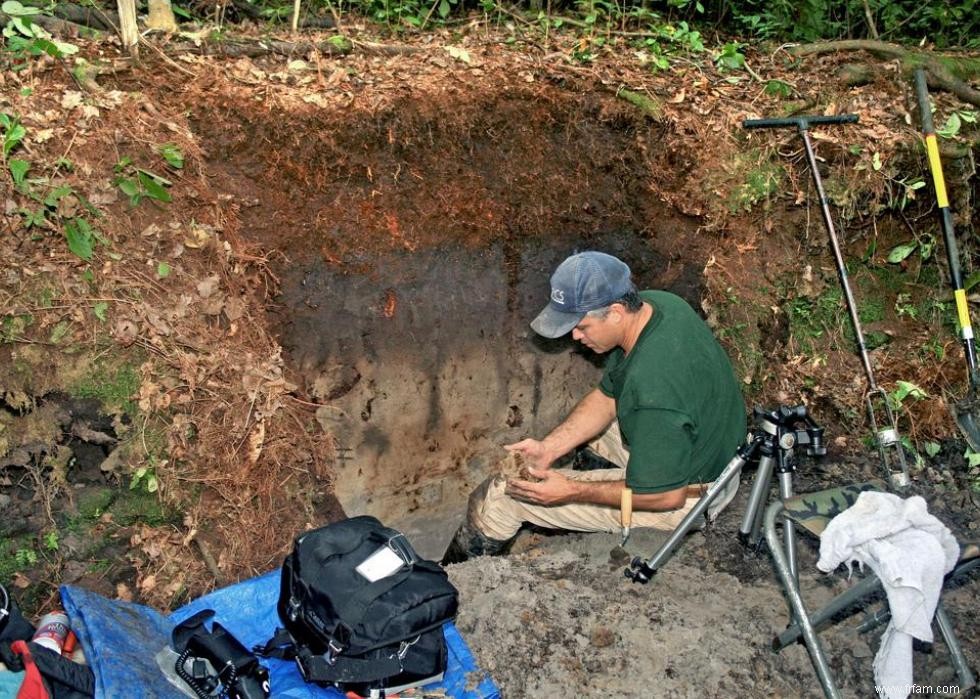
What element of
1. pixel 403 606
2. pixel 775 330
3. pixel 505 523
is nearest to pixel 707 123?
pixel 775 330

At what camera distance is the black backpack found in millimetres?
3416

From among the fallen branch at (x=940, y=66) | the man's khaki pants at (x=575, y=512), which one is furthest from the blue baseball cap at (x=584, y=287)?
the fallen branch at (x=940, y=66)

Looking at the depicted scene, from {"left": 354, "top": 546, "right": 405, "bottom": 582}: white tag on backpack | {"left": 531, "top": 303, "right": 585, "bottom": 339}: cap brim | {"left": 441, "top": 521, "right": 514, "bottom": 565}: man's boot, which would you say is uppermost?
{"left": 531, "top": 303, "right": 585, "bottom": 339}: cap brim

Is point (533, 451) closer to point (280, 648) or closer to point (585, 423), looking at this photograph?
point (585, 423)

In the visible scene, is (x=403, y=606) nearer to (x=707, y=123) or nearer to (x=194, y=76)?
(x=194, y=76)

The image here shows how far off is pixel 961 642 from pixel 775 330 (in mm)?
2522

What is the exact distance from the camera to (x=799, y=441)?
12.7ft

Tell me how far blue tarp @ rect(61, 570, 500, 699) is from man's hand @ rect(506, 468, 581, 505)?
0.83 meters

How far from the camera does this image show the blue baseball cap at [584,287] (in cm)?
422

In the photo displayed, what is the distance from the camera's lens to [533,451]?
15.5 feet

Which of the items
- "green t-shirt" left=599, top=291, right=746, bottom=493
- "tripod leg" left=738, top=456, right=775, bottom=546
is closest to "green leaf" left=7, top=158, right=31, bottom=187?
"green t-shirt" left=599, top=291, right=746, bottom=493

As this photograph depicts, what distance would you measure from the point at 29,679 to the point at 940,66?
668 centimetres

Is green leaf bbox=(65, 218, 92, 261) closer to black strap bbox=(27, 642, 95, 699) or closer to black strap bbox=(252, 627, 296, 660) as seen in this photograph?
black strap bbox=(27, 642, 95, 699)

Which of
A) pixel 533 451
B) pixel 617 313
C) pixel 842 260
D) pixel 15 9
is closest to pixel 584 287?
pixel 617 313
